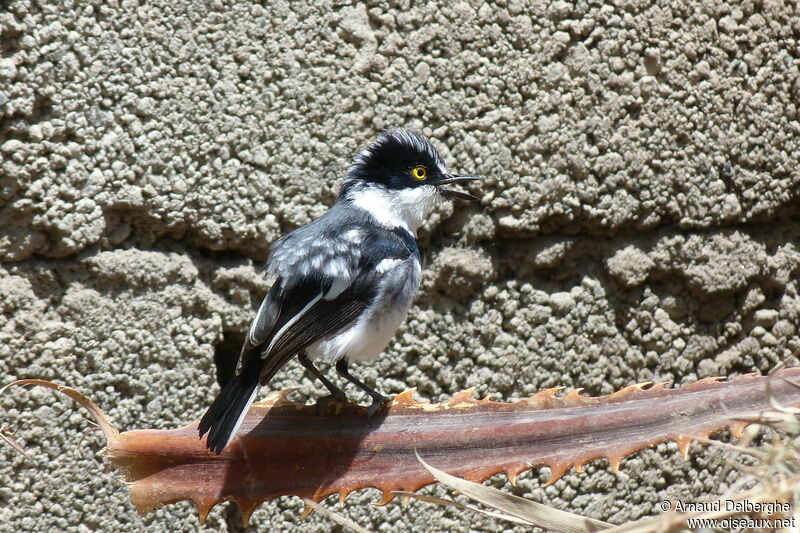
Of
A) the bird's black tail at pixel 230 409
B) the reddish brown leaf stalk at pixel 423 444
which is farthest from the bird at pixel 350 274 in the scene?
the reddish brown leaf stalk at pixel 423 444

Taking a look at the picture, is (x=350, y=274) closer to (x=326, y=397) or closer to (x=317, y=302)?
(x=317, y=302)

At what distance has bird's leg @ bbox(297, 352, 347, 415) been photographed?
258cm

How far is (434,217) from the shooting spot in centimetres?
362

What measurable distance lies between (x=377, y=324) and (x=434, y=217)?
0.78m

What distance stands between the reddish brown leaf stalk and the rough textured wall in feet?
2.98

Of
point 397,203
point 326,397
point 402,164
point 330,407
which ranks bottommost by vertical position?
point 326,397

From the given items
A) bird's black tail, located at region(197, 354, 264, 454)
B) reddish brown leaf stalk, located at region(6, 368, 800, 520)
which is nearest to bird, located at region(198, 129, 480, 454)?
bird's black tail, located at region(197, 354, 264, 454)

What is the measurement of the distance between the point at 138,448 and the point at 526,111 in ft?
6.73

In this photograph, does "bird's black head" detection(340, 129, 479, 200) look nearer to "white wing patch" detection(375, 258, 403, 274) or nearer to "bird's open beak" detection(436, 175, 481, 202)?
"bird's open beak" detection(436, 175, 481, 202)

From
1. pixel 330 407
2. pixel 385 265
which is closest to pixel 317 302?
pixel 385 265

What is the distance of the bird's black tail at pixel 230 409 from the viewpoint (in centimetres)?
235

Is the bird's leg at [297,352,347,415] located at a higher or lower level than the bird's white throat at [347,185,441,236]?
lower

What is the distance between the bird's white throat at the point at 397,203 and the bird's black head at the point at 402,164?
0.08 feet

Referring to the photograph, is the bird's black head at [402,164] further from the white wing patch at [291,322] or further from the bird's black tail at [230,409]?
the bird's black tail at [230,409]
